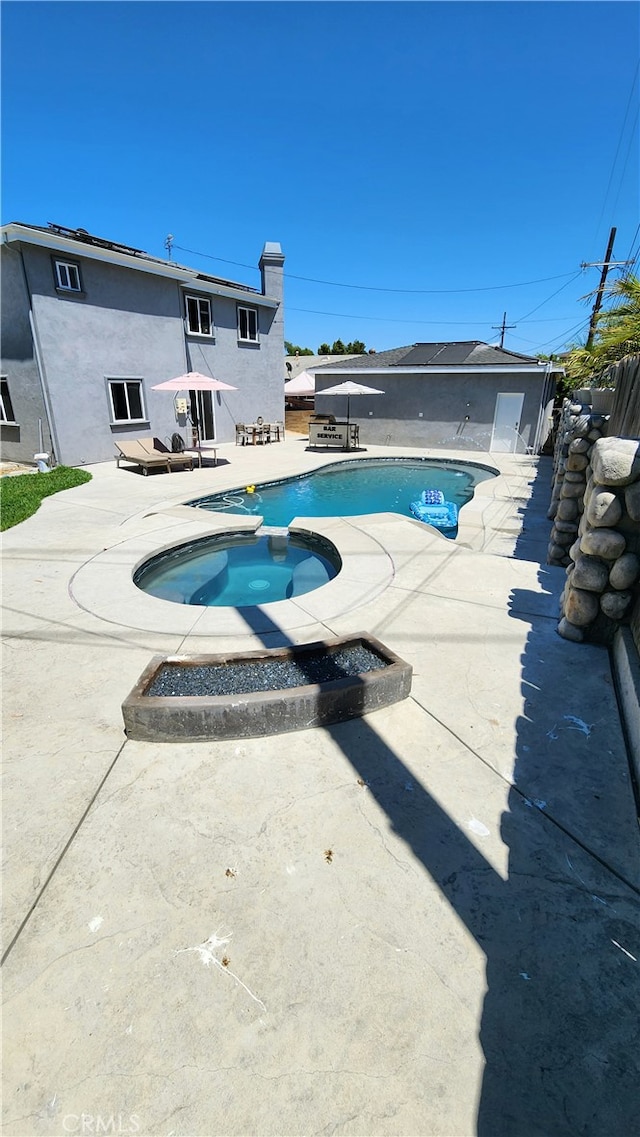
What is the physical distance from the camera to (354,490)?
13.3 meters

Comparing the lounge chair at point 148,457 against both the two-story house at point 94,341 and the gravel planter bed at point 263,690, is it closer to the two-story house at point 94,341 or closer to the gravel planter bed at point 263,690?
the two-story house at point 94,341

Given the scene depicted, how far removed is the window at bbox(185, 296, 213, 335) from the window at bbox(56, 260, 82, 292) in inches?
166

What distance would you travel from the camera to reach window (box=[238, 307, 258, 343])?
18.7 meters

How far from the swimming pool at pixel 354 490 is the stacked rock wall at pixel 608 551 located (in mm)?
5742

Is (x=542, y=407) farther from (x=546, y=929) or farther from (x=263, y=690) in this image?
(x=546, y=929)

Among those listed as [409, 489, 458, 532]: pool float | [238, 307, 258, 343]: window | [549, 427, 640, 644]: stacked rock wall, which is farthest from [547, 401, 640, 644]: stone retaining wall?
[238, 307, 258, 343]: window

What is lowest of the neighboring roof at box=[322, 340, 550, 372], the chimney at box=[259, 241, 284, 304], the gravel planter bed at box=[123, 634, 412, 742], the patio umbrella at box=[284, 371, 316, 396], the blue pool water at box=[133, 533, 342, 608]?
the blue pool water at box=[133, 533, 342, 608]

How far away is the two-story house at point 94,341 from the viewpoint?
1195cm

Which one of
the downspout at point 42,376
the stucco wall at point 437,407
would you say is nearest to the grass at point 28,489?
the downspout at point 42,376

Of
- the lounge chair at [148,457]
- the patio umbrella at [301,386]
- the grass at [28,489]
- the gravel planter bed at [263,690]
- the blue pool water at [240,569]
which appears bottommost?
the blue pool water at [240,569]

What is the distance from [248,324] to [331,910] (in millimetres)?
20723

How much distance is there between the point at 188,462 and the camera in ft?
44.3

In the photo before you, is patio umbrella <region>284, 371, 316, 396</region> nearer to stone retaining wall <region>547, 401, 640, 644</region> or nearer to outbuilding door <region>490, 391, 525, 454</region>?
outbuilding door <region>490, 391, 525, 454</region>

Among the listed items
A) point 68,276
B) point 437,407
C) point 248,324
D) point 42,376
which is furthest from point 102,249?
point 437,407
